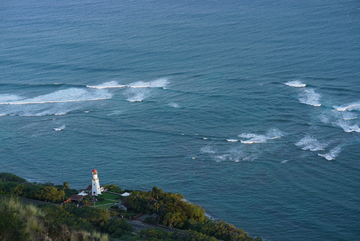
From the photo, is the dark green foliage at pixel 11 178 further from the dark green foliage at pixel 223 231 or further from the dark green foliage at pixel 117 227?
the dark green foliage at pixel 223 231

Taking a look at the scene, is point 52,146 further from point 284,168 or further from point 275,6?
point 275,6

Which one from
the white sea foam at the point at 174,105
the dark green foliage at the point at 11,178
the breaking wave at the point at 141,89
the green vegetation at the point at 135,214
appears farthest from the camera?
the breaking wave at the point at 141,89

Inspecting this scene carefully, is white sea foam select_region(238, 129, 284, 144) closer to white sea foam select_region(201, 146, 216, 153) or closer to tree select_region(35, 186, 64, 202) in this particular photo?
white sea foam select_region(201, 146, 216, 153)

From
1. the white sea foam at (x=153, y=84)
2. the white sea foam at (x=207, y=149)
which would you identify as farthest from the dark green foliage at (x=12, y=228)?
the white sea foam at (x=153, y=84)

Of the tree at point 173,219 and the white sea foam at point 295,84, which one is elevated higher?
the white sea foam at point 295,84

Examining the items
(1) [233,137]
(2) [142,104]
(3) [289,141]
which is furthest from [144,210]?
(2) [142,104]
